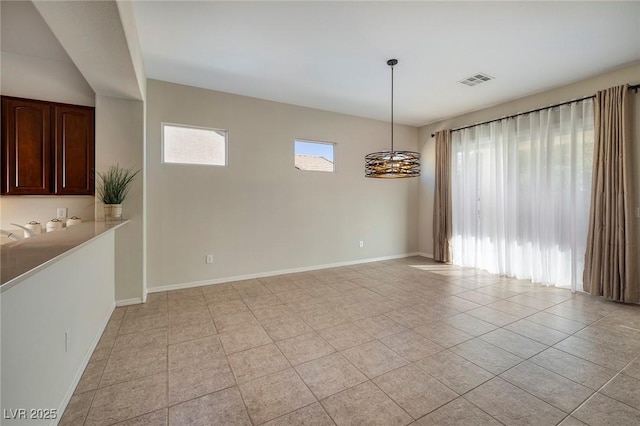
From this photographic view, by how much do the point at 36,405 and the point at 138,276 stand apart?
2222 millimetres

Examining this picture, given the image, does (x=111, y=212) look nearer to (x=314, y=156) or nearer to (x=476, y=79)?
(x=314, y=156)

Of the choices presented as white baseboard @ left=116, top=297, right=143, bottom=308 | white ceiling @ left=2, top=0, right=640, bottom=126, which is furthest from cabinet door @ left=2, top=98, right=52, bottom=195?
white baseboard @ left=116, top=297, right=143, bottom=308

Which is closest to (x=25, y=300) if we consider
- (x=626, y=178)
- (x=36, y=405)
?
(x=36, y=405)

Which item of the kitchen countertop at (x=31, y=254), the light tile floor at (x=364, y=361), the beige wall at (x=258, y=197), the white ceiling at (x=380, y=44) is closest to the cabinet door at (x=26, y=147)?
the beige wall at (x=258, y=197)

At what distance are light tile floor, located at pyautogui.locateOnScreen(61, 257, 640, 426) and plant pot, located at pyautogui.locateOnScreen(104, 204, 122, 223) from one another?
3.67 feet

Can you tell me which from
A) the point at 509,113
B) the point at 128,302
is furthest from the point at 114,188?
the point at 509,113

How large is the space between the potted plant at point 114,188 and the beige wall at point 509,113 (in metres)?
5.67

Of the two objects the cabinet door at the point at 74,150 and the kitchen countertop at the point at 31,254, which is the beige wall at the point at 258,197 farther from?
the kitchen countertop at the point at 31,254

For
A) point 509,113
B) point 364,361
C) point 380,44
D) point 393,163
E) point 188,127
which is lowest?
point 364,361

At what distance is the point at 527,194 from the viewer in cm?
451

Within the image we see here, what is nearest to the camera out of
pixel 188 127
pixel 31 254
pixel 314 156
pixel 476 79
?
pixel 31 254

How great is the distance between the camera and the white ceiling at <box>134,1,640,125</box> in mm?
2510

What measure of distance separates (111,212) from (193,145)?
5.09 feet

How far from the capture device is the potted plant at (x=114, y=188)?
3180 mm
